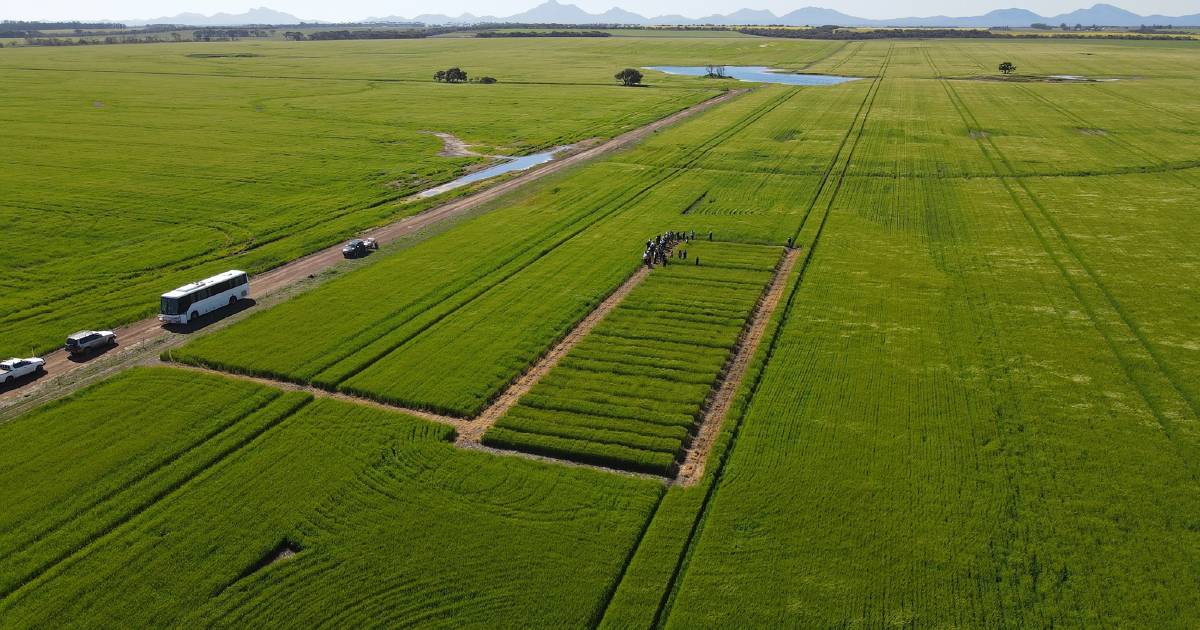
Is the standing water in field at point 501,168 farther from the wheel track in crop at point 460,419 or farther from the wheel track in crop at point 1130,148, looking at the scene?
the wheel track in crop at point 1130,148

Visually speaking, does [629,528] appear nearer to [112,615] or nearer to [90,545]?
[112,615]

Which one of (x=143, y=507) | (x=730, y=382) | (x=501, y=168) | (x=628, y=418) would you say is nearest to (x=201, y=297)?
(x=143, y=507)

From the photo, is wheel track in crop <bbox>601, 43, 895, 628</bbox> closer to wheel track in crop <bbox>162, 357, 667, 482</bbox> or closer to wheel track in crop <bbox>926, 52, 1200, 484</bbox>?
wheel track in crop <bbox>162, 357, 667, 482</bbox>

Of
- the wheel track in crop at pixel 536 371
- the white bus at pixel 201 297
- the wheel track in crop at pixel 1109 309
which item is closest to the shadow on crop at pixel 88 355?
Result: the white bus at pixel 201 297

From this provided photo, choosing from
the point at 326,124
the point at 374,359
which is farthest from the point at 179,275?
the point at 326,124

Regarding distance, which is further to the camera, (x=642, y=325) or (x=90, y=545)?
(x=642, y=325)

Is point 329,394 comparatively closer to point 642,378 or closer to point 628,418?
point 628,418
